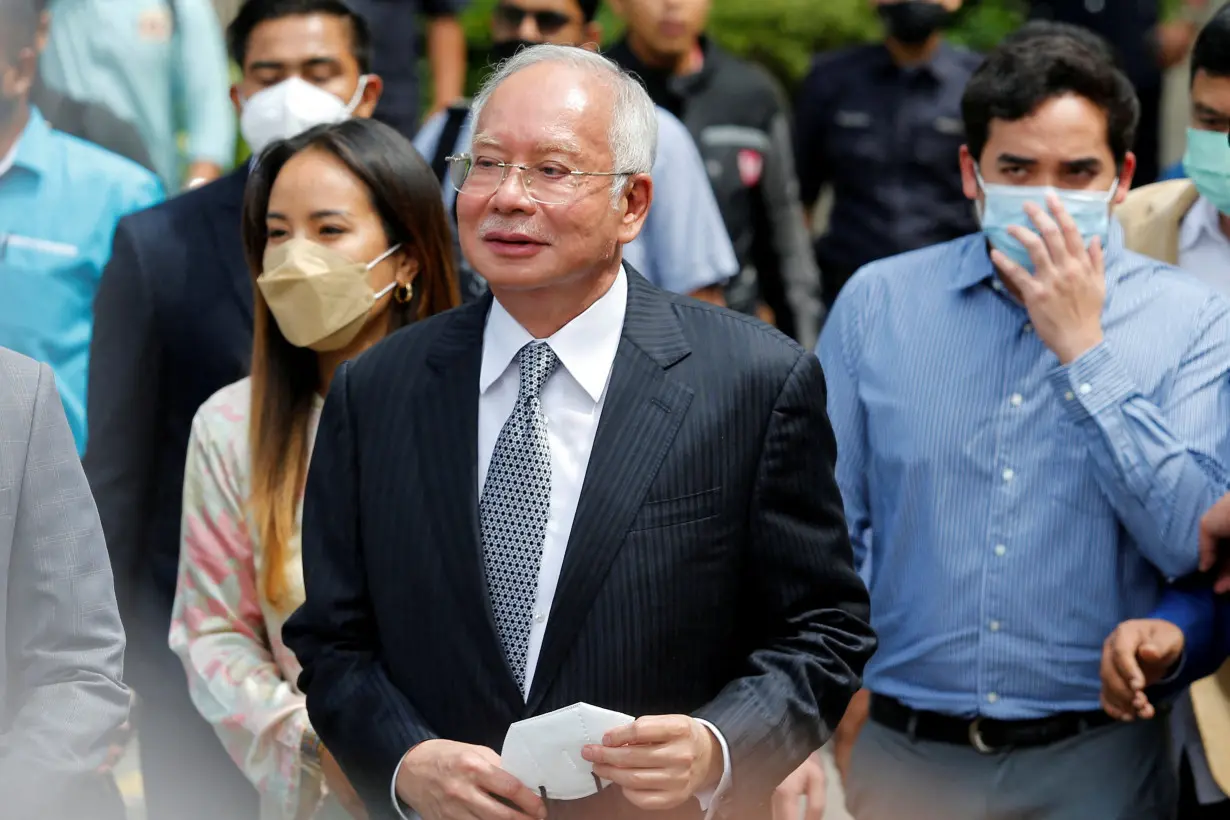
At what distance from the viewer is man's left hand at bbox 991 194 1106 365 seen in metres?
3.91

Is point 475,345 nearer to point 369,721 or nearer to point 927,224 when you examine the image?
point 369,721

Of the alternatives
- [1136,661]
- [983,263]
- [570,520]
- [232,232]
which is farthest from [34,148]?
[1136,661]

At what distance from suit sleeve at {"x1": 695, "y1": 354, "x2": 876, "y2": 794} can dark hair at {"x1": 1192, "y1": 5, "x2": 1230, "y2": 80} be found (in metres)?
1.91

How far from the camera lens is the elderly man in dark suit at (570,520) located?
2.98 meters

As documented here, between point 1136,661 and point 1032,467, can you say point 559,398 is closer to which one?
point 1032,467

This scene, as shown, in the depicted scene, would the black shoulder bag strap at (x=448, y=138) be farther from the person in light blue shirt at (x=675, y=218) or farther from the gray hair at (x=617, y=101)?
the gray hair at (x=617, y=101)

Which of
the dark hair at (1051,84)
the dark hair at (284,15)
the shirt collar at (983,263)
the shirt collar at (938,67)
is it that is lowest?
the shirt collar at (983,263)

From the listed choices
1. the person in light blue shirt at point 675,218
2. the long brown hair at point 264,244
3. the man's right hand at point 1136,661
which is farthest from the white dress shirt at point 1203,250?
the long brown hair at point 264,244

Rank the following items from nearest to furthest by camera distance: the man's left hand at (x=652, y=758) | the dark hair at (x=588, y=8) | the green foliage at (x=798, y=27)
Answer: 1. the man's left hand at (x=652, y=758)
2. the dark hair at (x=588, y=8)
3. the green foliage at (x=798, y=27)

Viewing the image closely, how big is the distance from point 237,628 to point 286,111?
1809mm

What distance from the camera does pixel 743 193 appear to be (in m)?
6.61

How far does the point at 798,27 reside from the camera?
37.8 ft

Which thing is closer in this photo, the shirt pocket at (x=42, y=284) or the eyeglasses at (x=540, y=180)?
the eyeglasses at (x=540, y=180)

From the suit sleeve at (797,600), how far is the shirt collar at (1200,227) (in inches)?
76.1
